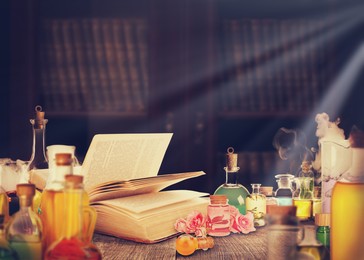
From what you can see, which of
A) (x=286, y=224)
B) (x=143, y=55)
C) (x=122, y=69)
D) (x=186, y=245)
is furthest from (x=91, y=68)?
(x=286, y=224)

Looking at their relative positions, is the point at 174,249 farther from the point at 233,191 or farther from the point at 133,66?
the point at 133,66

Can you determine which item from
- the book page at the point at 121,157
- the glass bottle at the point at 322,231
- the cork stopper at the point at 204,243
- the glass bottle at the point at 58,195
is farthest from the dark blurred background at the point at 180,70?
the glass bottle at the point at 58,195

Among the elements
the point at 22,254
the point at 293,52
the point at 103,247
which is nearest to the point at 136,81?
the point at 293,52

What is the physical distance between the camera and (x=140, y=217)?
119 cm

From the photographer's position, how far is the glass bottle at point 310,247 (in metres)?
0.76

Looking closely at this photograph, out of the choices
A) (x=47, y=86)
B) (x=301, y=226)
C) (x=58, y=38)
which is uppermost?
(x=58, y=38)

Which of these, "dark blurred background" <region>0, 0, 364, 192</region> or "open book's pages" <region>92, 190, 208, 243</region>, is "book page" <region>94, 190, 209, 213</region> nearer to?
"open book's pages" <region>92, 190, 208, 243</region>

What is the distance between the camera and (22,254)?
2.68ft

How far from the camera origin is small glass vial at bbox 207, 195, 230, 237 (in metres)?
1.27

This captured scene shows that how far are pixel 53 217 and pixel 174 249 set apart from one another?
1.34ft

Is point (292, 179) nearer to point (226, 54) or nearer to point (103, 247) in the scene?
point (103, 247)

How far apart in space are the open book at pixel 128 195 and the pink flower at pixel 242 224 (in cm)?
11

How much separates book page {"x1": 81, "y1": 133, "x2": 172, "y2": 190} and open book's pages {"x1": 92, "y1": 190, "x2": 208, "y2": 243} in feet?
0.24

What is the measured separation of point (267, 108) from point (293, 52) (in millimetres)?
315
